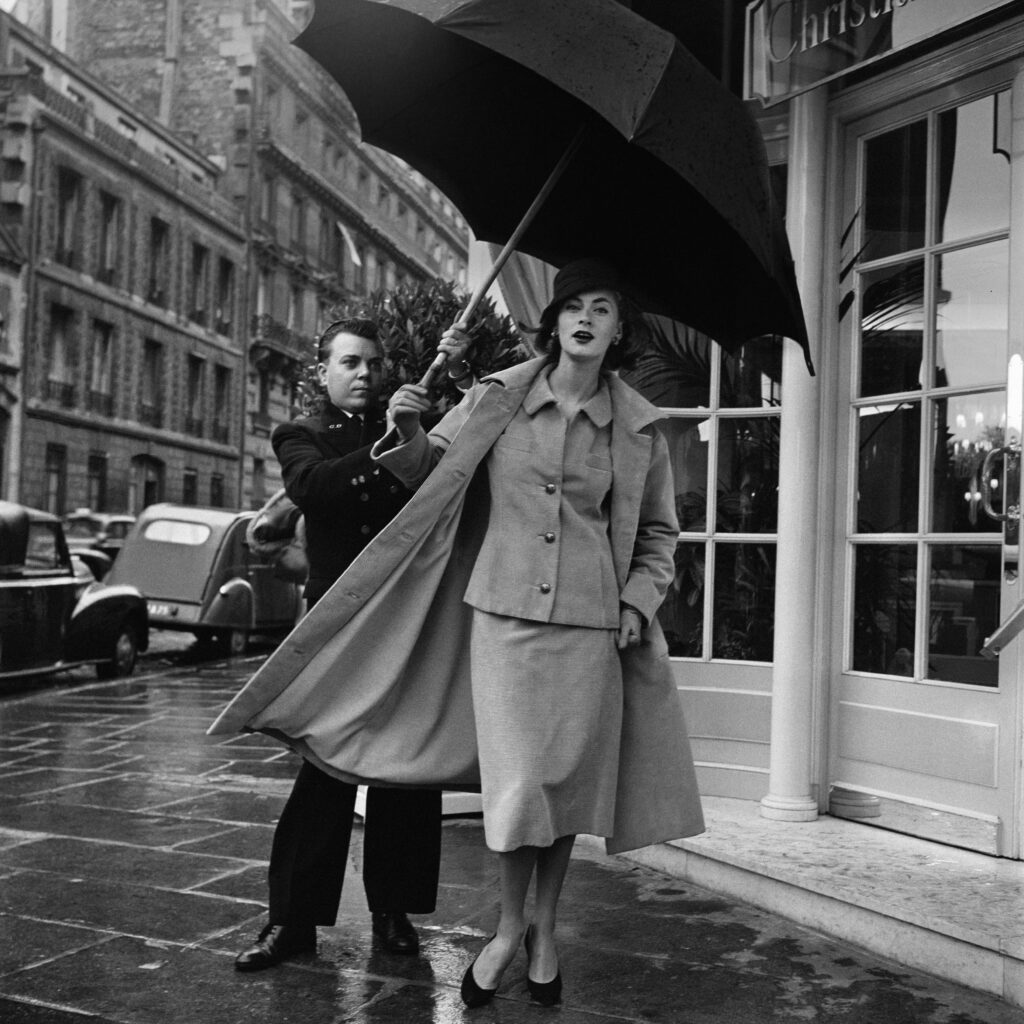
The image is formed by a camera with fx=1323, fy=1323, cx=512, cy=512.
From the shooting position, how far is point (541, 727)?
9.94 ft

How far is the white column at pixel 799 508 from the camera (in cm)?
470

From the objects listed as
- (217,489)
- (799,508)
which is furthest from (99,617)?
(217,489)

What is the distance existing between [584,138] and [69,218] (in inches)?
1174

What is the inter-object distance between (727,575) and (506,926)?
2287 millimetres

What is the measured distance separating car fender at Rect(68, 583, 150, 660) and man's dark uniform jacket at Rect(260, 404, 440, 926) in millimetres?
8714

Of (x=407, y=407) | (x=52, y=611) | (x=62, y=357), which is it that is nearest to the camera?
(x=407, y=407)

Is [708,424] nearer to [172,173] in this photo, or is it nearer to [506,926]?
[506,926]

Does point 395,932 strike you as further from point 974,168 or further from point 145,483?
point 145,483

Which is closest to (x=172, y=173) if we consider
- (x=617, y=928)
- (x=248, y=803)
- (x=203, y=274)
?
(x=203, y=274)

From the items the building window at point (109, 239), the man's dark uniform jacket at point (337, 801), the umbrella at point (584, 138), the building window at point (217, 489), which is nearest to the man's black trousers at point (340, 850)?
the man's dark uniform jacket at point (337, 801)

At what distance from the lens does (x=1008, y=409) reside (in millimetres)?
4066

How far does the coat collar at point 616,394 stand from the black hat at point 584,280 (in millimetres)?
160

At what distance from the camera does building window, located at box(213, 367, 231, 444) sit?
125 ft

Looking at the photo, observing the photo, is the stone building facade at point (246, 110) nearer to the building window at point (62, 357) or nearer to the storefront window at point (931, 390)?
the building window at point (62, 357)
